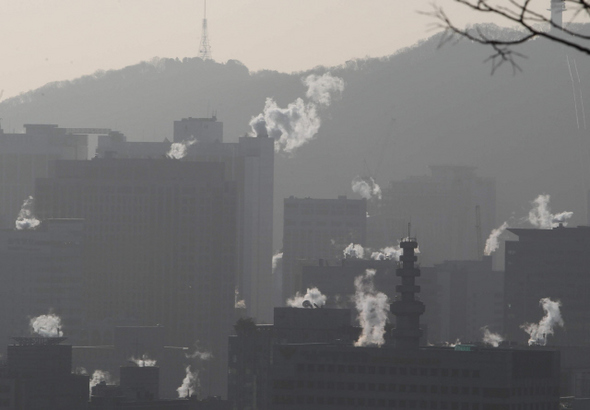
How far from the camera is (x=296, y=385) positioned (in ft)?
641

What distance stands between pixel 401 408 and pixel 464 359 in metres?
11.2

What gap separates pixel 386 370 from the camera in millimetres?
193625

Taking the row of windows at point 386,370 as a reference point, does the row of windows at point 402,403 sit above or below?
below

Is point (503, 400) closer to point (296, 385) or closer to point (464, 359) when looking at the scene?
point (464, 359)

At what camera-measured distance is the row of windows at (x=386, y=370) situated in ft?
603

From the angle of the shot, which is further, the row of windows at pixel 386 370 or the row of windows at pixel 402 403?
the row of windows at pixel 386 370

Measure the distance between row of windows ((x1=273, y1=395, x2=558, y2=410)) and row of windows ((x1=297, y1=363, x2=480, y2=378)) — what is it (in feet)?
9.97

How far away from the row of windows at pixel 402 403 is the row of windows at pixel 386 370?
304 centimetres

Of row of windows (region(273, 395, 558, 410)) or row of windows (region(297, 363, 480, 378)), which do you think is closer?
row of windows (region(273, 395, 558, 410))

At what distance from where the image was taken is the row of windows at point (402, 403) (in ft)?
597

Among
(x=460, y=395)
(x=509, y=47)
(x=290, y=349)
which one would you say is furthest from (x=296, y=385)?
(x=509, y=47)

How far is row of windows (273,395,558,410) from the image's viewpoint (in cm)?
Result: 18200

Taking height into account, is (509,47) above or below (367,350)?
below

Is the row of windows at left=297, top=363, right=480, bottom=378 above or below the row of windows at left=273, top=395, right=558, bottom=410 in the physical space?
above
